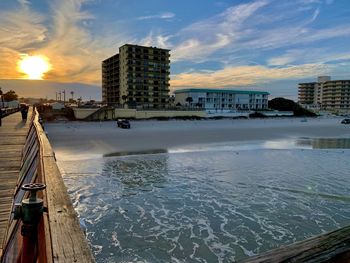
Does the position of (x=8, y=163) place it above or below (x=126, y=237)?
above

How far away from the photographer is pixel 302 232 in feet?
27.1

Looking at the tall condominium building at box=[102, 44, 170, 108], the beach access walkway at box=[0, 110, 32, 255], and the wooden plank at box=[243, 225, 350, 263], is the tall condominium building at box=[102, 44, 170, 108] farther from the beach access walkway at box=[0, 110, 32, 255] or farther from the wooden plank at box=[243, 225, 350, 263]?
the wooden plank at box=[243, 225, 350, 263]

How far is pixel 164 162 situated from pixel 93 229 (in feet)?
36.8

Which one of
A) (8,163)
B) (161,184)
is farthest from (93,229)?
(161,184)

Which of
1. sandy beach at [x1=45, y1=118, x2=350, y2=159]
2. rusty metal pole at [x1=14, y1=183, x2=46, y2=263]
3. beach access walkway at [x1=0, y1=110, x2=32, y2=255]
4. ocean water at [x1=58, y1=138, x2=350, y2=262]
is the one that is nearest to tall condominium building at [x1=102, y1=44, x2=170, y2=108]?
sandy beach at [x1=45, y1=118, x2=350, y2=159]

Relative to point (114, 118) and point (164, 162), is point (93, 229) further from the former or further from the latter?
point (114, 118)

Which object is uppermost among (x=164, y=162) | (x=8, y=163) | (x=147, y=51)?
(x=147, y=51)

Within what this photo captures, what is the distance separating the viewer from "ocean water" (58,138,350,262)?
7531mm

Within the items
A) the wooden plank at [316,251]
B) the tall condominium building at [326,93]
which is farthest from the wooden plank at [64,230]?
the tall condominium building at [326,93]

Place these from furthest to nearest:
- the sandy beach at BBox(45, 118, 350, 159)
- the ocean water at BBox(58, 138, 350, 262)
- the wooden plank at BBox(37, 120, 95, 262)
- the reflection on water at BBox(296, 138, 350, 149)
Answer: the reflection on water at BBox(296, 138, 350, 149), the sandy beach at BBox(45, 118, 350, 159), the ocean water at BBox(58, 138, 350, 262), the wooden plank at BBox(37, 120, 95, 262)

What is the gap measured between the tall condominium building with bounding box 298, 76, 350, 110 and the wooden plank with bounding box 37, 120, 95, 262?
153 meters

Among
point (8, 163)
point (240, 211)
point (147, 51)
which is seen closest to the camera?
point (8, 163)

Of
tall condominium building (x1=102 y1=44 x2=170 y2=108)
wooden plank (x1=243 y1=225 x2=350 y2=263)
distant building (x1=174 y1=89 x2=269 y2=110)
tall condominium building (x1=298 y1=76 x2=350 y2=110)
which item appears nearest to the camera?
wooden plank (x1=243 y1=225 x2=350 y2=263)

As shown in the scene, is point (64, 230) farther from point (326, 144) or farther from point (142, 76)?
point (142, 76)
